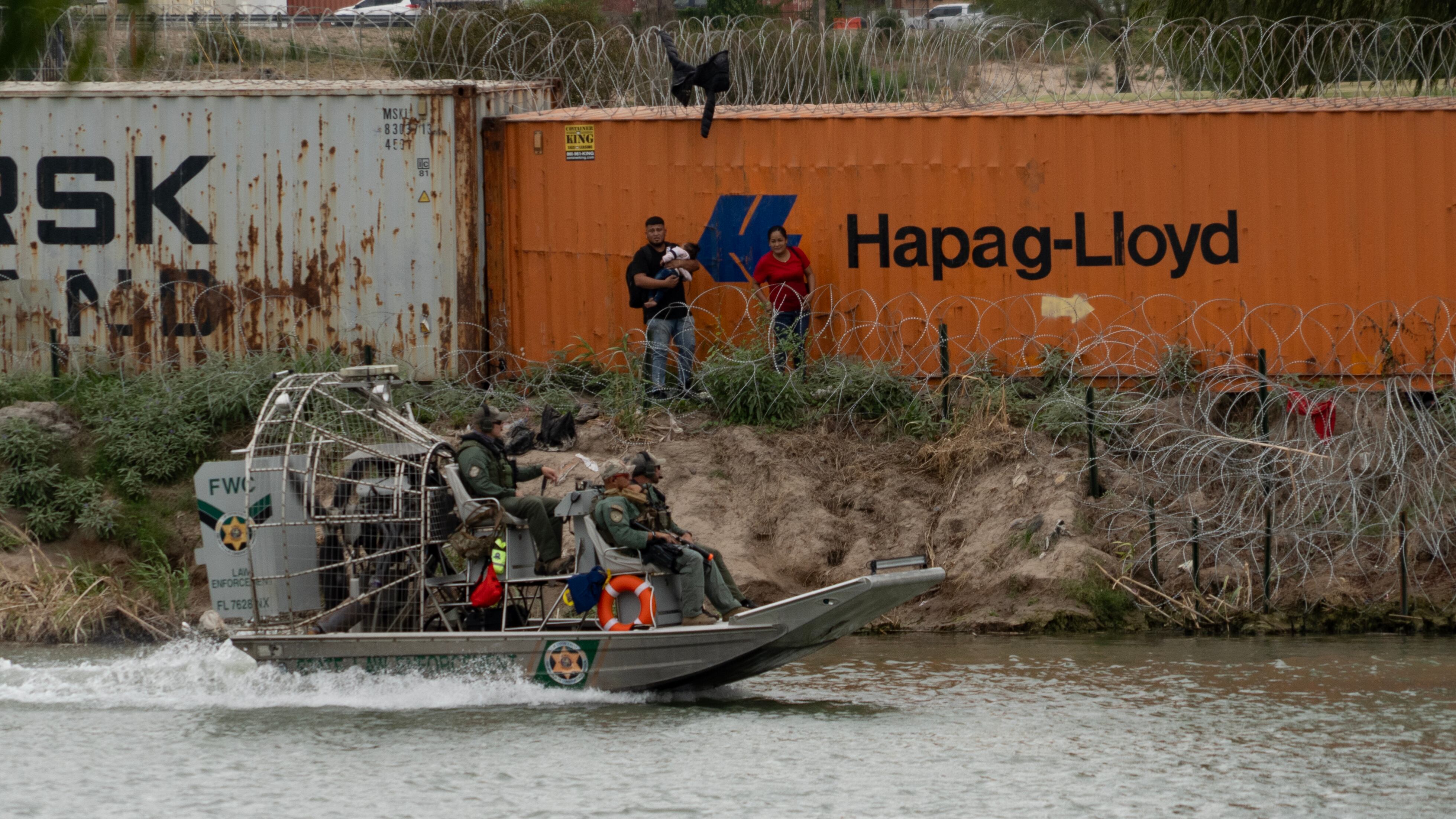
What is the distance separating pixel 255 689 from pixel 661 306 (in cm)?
670

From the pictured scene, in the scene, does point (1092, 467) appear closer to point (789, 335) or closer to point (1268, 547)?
point (1268, 547)

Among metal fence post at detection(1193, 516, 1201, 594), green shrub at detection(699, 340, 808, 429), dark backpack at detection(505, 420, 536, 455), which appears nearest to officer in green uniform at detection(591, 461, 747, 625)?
dark backpack at detection(505, 420, 536, 455)

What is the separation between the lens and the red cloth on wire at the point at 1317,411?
1528 centimetres

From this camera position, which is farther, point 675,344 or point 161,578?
point 675,344

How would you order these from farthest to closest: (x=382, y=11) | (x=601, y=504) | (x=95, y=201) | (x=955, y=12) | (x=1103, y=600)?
(x=955, y=12), (x=382, y=11), (x=95, y=201), (x=1103, y=600), (x=601, y=504)

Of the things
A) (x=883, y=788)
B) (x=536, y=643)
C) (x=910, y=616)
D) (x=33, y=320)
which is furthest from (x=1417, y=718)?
(x=33, y=320)

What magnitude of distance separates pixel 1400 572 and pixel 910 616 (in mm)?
4218

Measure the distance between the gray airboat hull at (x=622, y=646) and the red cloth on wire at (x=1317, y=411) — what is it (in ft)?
17.8

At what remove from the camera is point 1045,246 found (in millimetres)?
17531

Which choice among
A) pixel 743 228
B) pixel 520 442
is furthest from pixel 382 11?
pixel 520 442

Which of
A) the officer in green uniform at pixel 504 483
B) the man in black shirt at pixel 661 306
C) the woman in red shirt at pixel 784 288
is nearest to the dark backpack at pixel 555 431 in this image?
the officer in green uniform at pixel 504 483

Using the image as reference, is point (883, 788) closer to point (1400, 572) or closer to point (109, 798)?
point (109, 798)

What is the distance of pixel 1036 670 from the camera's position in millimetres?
12852

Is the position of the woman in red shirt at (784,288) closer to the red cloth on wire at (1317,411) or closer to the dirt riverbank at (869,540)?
the dirt riverbank at (869,540)
